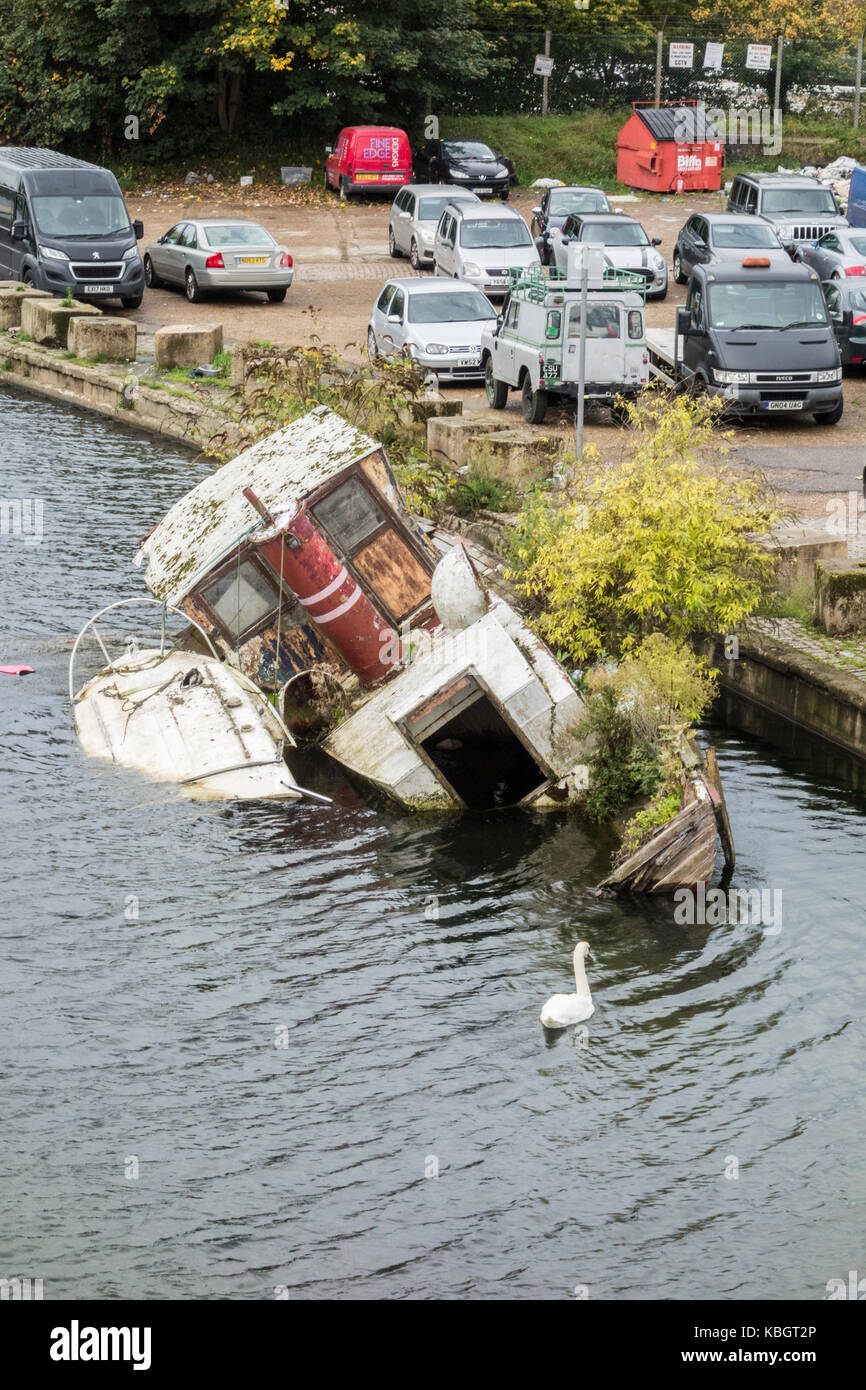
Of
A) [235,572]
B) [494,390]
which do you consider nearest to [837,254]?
[494,390]

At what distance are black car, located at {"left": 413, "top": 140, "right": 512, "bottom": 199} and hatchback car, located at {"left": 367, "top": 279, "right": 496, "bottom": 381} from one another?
16.7 metres

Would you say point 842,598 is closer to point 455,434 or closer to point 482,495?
point 482,495

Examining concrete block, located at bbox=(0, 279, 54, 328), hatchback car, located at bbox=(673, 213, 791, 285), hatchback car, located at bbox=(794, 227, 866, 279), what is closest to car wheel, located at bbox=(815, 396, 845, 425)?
hatchback car, located at bbox=(794, 227, 866, 279)

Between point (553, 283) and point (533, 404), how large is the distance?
1638 millimetres

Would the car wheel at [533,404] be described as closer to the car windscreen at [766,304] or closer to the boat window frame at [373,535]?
the car windscreen at [766,304]

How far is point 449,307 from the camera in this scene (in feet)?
88.4

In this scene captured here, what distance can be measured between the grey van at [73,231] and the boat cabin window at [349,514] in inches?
701

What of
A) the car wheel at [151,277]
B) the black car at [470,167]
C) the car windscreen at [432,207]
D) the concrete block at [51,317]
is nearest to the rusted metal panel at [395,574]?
the concrete block at [51,317]

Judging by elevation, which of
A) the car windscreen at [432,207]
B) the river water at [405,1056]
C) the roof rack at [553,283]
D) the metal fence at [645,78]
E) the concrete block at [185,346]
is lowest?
the river water at [405,1056]

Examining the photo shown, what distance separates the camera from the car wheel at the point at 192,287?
1298 inches

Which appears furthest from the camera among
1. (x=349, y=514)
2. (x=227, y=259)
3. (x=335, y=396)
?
(x=227, y=259)

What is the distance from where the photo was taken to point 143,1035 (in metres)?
10.8

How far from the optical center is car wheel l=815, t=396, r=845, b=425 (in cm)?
2414
